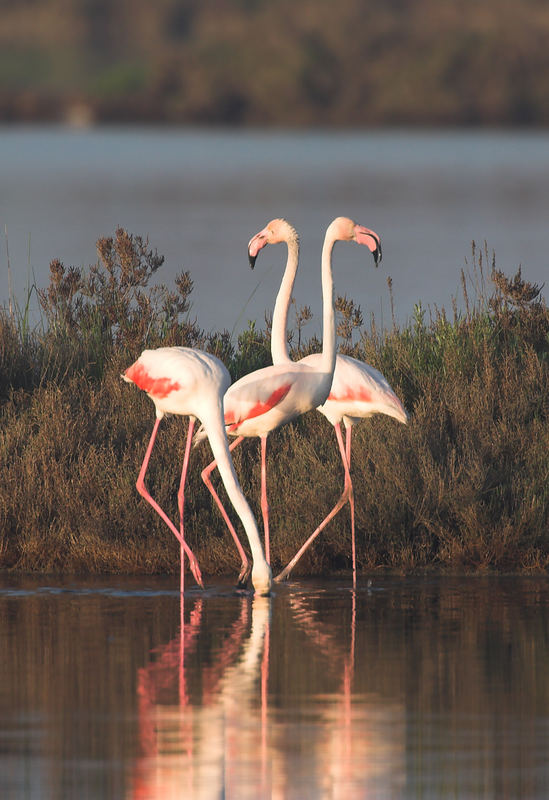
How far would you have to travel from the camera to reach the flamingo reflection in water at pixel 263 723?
5.87m

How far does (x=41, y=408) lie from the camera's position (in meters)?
11.4

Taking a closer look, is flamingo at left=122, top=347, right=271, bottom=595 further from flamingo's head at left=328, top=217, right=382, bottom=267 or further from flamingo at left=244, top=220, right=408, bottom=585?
flamingo's head at left=328, top=217, right=382, bottom=267

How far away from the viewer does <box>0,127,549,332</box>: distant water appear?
93.4ft

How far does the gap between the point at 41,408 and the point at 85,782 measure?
226 inches

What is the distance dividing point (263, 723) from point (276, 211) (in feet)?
145

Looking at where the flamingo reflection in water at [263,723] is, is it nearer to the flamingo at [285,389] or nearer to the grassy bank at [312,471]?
the flamingo at [285,389]

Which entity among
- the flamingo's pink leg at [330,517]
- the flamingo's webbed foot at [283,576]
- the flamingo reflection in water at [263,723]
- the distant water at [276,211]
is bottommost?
the flamingo reflection in water at [263,723]

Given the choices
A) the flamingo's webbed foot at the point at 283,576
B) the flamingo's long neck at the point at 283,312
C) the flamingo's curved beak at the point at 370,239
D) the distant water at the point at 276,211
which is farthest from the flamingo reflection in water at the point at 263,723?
the distant water at the point at 276,211

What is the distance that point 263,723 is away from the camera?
21.5 ft

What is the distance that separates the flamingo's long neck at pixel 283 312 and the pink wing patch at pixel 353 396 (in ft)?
1.16

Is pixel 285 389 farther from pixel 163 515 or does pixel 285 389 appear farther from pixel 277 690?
pixel 277 690

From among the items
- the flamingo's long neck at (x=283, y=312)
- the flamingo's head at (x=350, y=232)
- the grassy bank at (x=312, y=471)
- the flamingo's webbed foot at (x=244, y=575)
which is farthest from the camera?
the grassy bank at (x=312, y=471)

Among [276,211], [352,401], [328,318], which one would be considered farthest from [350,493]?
[276,211]

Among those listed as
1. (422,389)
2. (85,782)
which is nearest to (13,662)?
(85,782)
